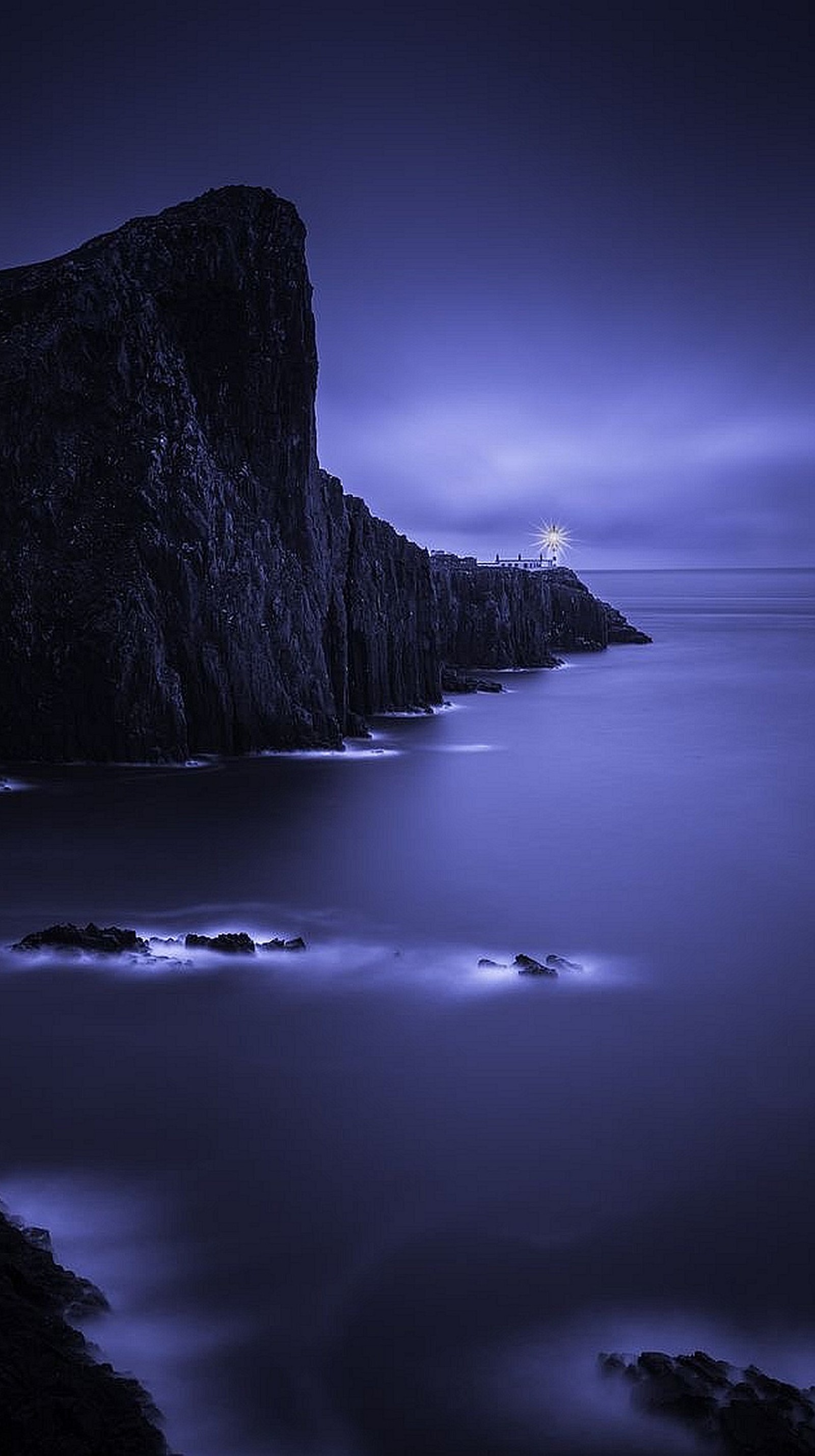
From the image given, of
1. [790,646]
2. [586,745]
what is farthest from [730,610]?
[586,745]

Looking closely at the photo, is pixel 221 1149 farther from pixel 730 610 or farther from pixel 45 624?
pixel 730 610

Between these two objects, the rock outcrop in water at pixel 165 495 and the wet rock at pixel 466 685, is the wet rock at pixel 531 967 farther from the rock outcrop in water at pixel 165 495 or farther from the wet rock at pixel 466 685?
the wet rock at pixel 466 685

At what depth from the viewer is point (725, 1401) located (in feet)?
20.3

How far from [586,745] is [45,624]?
58.7 feet

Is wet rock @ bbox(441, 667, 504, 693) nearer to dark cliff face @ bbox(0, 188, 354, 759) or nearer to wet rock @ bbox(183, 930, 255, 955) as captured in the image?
dark cliff face @ bbox(0, 188, 354, 759)

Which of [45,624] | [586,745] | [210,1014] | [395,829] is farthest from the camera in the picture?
[586,745]

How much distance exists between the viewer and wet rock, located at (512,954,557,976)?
44.9ft

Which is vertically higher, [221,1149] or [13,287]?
[13,287]

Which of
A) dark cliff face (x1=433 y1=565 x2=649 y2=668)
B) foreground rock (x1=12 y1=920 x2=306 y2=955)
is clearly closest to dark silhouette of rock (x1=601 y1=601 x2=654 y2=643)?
dark cliff face (x1=433 y1=565 x2=649 y2=668)

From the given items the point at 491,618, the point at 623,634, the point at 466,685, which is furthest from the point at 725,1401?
the point at 623,634

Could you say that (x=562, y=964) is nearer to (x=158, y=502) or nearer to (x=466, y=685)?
(x=158, y=502)

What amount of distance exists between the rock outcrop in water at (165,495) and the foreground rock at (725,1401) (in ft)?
79.2

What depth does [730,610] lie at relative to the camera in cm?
15362

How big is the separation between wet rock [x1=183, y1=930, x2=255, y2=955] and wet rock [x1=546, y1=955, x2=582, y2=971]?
3872 millimetres
